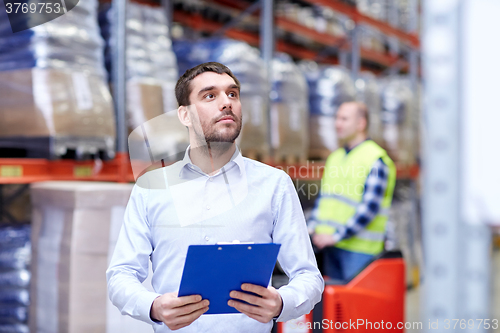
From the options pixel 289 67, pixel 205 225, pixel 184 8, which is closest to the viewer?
pixel 205 225

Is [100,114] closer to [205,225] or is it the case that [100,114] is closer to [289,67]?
[205,225]

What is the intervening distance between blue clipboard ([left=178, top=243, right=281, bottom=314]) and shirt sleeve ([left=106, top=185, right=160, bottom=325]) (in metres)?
0.18

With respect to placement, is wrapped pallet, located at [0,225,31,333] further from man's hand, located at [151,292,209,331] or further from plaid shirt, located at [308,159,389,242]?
man's hand, located at [151,292,209,331]

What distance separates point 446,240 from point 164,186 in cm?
94

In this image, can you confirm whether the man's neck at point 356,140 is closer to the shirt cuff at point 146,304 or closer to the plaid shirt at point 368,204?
the plaid shirt at point 368,204

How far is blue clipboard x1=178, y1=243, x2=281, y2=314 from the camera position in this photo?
129cm

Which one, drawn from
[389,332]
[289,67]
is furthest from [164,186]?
[289,67]

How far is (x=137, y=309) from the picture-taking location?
1.48 meters

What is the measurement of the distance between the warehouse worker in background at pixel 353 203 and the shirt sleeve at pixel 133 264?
141 centimetres

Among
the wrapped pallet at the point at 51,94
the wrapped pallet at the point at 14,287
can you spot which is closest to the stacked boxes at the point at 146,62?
the wrapped pallet at the point at 51,94

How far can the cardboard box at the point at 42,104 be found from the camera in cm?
298

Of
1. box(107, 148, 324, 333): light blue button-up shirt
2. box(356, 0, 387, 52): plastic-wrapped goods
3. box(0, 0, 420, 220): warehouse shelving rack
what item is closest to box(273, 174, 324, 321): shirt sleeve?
box(107, 148, 324, 333): light blue button-up shirt

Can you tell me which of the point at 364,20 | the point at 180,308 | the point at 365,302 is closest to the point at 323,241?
the point at 365,302

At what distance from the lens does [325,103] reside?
18.9 ft
